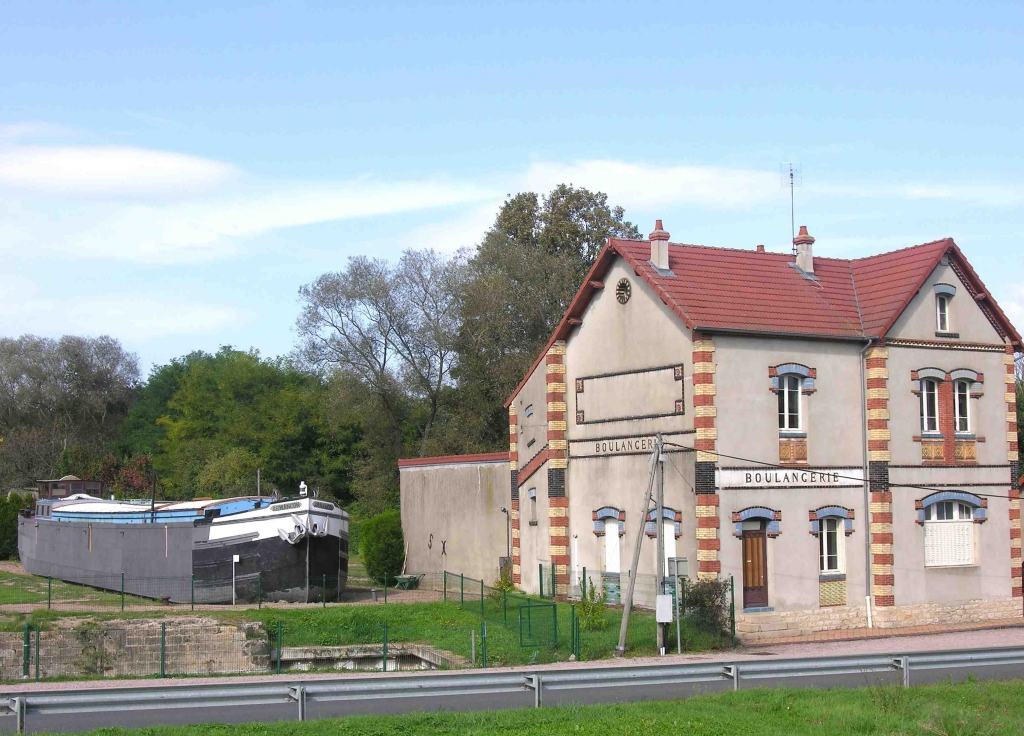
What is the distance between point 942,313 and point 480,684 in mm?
20312

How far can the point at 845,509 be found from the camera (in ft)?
99.6

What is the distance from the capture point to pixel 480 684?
18.3m

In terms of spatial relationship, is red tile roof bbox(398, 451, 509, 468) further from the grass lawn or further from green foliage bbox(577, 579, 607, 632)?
the grass lawn

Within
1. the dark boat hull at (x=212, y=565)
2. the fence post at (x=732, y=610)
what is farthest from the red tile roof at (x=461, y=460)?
the fence post at (x=732, y=610)

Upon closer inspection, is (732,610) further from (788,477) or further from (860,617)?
(860,617)

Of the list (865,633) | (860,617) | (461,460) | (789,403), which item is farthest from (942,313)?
(461,460)

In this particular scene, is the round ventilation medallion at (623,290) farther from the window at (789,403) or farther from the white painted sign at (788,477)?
the white painted sign at (788,477)

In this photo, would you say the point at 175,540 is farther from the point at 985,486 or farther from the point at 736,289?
the point at 985,486

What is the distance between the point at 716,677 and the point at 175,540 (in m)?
23.0

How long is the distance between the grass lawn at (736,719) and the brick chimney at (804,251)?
17.0m

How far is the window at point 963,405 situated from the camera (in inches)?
1280

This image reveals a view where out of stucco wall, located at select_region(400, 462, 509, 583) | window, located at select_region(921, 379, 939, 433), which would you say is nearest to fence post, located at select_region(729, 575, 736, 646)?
window, located at select_region(921, 379, 939, 433)

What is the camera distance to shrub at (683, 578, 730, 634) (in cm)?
2708

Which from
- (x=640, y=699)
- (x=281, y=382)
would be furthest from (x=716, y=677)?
(x=281, y=382)
